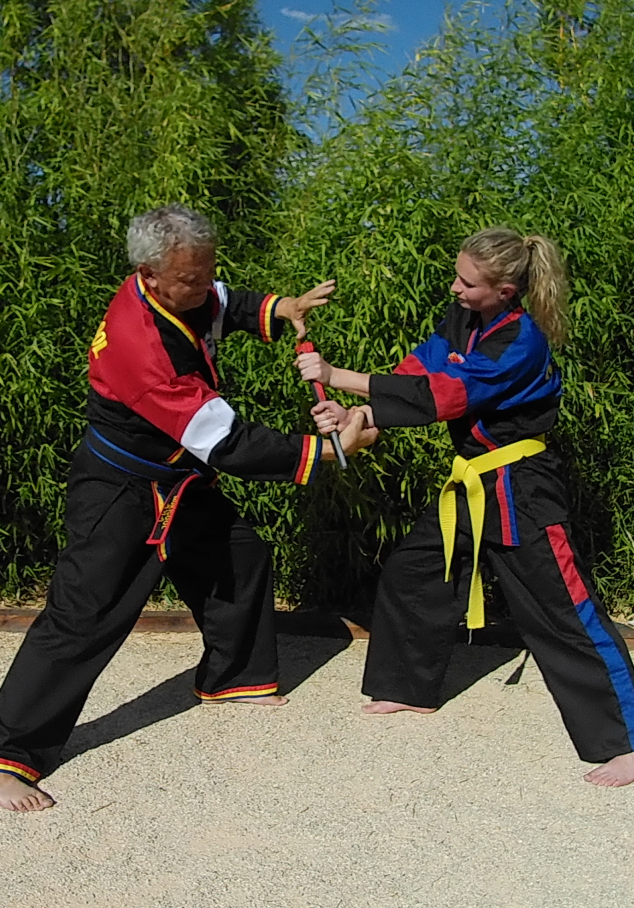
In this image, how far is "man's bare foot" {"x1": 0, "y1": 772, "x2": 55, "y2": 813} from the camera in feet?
9.12

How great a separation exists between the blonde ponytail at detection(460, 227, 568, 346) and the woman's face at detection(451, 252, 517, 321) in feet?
0.05

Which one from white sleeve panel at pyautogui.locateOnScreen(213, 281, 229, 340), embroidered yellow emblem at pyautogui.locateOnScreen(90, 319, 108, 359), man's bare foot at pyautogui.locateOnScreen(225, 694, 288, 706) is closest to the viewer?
embroidered yellow emblem at pyautogui.locateOnScreen(90, 319, 108, 359)

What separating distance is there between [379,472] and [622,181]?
1.29 m

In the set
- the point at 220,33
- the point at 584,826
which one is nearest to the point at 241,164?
the point at 220,33

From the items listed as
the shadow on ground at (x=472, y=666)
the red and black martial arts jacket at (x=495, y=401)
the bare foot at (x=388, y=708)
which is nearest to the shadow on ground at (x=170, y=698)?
the bare foot at (x=388, y=708)

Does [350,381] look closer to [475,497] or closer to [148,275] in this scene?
[475,497]

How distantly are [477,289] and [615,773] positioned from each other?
1320 mm

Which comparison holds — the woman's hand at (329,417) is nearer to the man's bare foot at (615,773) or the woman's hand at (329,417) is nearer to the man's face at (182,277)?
the man's face at (182,277)

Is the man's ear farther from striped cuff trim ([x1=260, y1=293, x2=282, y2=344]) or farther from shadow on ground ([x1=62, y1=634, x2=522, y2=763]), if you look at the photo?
shadow on ground ([x1=62, y1=634, x2=522, y2=763])

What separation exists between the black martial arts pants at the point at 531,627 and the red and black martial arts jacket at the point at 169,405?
583mm

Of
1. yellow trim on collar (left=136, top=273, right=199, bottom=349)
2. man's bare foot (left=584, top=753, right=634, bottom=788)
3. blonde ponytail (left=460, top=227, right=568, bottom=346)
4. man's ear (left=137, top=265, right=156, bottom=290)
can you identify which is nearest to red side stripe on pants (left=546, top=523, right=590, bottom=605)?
man's bare foot (left=584, top=753, right=634, bottom=788)

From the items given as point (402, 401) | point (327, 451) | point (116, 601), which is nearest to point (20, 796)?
point (116, 601)

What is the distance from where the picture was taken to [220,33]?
4.40 m

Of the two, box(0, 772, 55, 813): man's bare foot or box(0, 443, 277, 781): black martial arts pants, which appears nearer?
box(0, 772, 55, 813): man's bare foot
